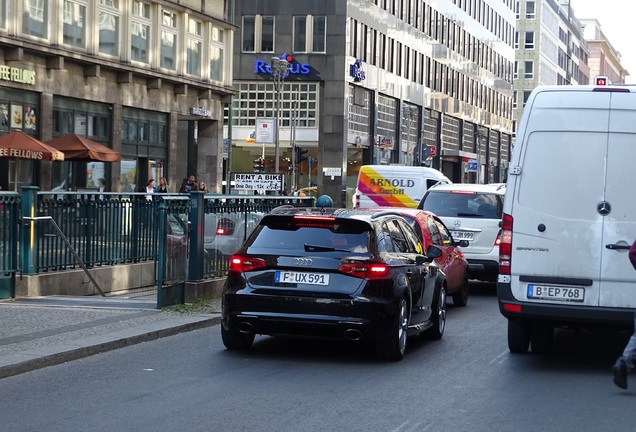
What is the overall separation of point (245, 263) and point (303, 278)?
2.10ft

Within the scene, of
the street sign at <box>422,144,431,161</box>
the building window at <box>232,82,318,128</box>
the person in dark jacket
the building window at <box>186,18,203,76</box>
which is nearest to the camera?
the person in dark jacket

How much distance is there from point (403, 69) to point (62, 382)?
65524 mm

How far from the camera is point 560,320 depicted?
36.2ft

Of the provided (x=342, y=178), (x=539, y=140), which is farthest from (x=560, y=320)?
(x=342, y=178)

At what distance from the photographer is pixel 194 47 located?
131ft

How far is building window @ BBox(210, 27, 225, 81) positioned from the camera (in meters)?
41.0

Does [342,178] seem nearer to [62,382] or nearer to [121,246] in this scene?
[121,246]

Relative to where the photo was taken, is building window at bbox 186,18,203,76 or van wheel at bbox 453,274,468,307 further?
building window at bbox 186,18,203,76

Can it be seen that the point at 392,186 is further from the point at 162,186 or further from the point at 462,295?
the point at 462,295

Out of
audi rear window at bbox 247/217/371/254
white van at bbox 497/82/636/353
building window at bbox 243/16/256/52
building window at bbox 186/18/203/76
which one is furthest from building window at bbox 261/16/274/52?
white van at bbox 497/82/636/353

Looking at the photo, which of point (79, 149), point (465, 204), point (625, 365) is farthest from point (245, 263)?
point (79, 149)

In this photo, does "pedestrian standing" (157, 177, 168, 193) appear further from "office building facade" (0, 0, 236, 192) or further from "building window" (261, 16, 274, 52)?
"building window" (261, 16, 274, 52)

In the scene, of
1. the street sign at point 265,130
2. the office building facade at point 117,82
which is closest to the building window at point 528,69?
the office building facade at point 117,82

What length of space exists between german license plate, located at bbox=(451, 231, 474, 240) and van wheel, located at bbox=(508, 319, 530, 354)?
7959 mm
